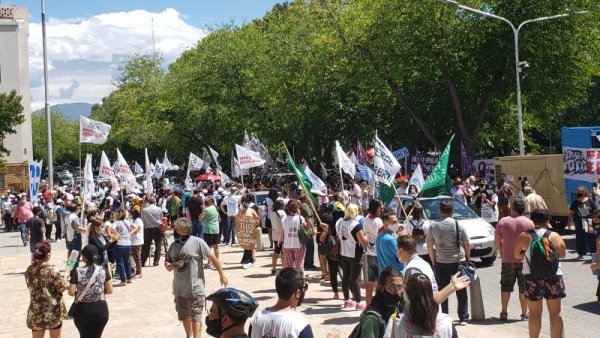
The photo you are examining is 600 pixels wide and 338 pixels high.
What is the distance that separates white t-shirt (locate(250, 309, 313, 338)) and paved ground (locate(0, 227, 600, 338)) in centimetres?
518

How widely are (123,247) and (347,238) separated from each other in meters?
5.91

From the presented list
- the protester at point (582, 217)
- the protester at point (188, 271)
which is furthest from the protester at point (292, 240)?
the protester at point (582, 217)

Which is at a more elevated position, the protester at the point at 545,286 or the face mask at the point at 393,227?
the face mask at the point at 393,227

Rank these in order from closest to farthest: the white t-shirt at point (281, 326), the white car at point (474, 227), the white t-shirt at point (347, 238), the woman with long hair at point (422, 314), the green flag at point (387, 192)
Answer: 1. the woman with long hair at point (422, 314)
2. the white t-shirt at point (281, 326)
3. the white t-shirt at point (347, 238)
4. the green flag at point (387, 192)
5. the white car at point (474, 227)

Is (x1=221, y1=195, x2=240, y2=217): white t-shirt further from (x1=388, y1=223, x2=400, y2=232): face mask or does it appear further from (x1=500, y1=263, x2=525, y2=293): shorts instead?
(x1=500, y1=263, x2=525, y2=293): shorts

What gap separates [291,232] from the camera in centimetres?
1280

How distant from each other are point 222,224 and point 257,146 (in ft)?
51.7

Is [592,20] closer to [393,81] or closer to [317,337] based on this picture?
[393,81]

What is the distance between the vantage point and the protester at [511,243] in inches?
392

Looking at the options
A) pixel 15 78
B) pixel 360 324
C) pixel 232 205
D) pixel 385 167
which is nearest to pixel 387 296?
pixel 360 324

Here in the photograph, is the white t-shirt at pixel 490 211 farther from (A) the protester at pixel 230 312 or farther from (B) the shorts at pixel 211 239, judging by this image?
(A) the protester at pixel 230 312

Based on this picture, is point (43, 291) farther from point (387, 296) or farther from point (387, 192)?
point (387, 192)

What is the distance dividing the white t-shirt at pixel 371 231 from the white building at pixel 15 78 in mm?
57687

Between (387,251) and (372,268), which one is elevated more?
(387,251)
